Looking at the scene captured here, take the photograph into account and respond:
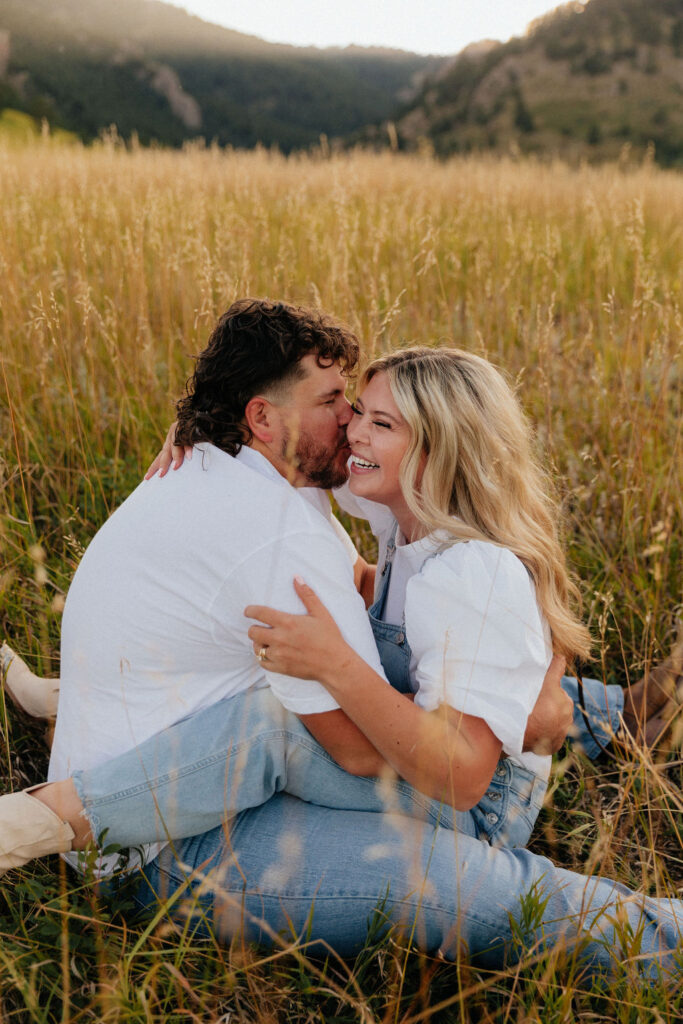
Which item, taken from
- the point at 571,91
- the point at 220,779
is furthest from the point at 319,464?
the point at 571,91

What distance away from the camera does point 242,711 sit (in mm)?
1749

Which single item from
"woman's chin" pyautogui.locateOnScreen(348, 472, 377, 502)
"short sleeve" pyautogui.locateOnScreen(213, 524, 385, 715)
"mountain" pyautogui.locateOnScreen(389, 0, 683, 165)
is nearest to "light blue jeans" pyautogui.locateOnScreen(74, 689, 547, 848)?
"short sleeve" pyautogui.locateOnScreen(213, 524, 385, 715)

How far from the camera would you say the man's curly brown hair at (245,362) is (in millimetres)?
2051

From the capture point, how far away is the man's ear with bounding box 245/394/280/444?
2.07m

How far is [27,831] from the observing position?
1642 millimetres

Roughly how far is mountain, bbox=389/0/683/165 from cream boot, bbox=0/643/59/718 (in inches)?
1095

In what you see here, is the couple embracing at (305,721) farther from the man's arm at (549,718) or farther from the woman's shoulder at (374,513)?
the woman's shoulder at (374,513)

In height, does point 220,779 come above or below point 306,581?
below

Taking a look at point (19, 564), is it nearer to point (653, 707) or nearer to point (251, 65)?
point (653, 707)

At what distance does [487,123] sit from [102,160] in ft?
98.7

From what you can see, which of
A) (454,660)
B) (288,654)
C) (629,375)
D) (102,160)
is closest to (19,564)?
(288,654)

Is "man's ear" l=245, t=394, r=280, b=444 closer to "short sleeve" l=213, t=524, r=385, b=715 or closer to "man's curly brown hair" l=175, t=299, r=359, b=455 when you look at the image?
"man's curly brown hair" l=175, t=299, r=359, b=455

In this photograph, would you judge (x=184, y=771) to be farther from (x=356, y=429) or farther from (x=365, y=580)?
(x=365, y=580)

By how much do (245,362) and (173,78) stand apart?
5266 centimetres
